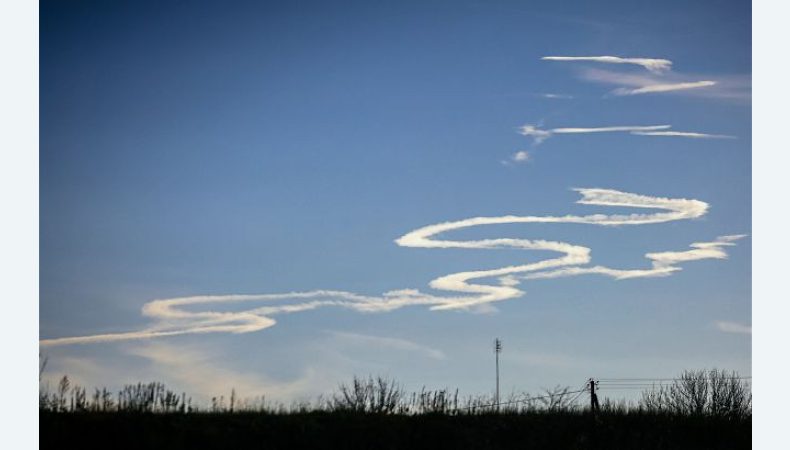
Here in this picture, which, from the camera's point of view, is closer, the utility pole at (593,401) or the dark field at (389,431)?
the dark field at (389,431)

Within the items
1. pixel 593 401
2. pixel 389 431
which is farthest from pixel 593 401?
pixel 389 431

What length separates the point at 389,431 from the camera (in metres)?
25.5

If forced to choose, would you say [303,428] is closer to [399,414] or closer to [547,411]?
[399,414]

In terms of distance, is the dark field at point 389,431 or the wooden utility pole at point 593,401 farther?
the wooden utility pole at point 593,401

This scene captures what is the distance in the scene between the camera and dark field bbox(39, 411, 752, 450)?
22594mm

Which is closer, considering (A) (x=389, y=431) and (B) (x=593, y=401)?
(A) (x=389, y=431)

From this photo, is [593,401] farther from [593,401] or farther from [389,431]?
[389,431]

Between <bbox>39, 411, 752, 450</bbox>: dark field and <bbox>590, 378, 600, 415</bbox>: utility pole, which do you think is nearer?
<bbox>39, 411, 752, 450</bbox>: dark field

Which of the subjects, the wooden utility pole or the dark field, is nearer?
the dark field

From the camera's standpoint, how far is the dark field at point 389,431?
74.1 ft

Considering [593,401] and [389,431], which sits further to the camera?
[593,401]
